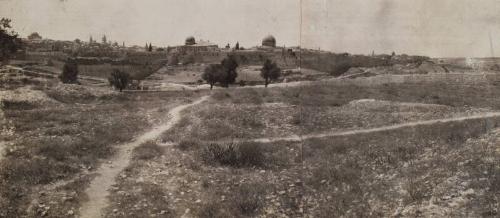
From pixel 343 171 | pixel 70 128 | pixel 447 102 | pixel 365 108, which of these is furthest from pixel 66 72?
pixel 343 171

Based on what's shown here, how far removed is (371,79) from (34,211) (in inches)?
1774

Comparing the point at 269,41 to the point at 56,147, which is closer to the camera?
the point at 56,147

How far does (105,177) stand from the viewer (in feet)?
40.9

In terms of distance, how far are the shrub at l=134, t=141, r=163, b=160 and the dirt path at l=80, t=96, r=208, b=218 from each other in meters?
0.32

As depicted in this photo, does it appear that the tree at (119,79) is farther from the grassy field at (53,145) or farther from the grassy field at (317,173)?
the grassy field at (317,173)

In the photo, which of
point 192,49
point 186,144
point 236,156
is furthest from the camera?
point 192,49

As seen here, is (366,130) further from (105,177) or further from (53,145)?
(53,145)

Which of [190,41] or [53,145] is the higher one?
[190,41]

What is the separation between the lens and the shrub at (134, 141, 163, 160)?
14.8 metres

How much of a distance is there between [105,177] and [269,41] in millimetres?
86941

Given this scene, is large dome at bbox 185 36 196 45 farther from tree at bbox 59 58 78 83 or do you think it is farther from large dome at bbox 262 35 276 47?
tree at bbox 59 58 78 83

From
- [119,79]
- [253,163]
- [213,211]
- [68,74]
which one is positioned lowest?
[213,211]

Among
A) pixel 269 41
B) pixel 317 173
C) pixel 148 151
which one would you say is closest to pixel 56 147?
pixel 148 151

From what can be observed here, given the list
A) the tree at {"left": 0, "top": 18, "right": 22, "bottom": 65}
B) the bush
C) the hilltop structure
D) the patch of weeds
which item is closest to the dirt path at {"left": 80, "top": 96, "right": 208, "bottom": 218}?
the patch of weeds
